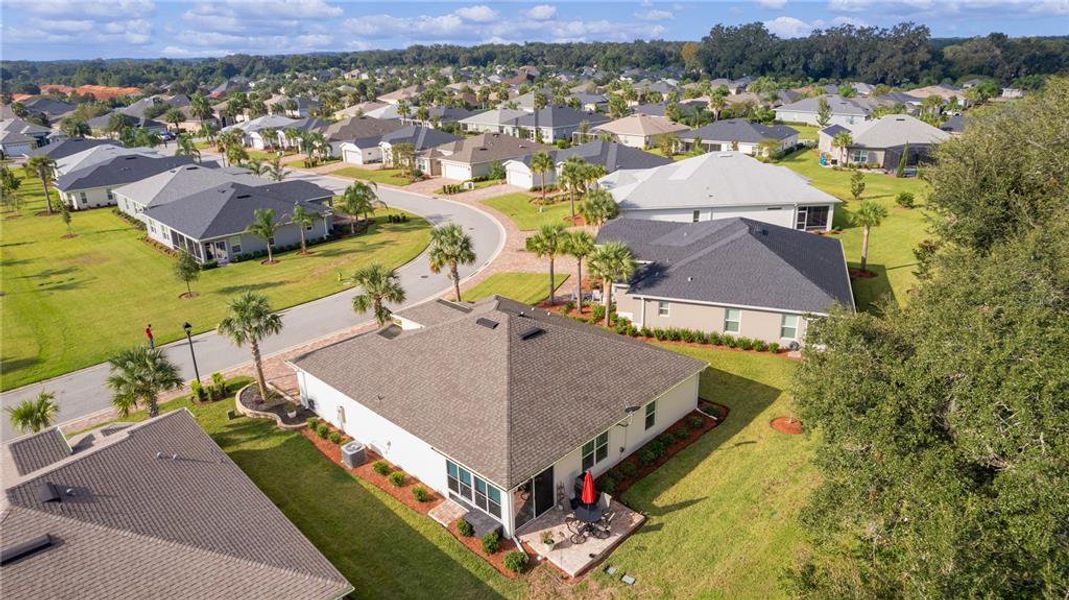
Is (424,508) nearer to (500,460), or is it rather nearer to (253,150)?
(500,460)

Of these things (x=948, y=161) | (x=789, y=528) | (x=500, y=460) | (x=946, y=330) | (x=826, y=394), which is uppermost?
(x=948, y=161)

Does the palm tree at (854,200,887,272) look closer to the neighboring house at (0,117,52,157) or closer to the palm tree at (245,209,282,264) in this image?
the palm tree at (245,209,282,264)

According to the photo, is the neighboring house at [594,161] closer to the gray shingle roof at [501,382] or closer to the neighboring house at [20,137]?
the gray shingle roof at [501,382]

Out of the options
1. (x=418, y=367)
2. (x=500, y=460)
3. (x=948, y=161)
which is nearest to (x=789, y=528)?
(x=500, y=460)

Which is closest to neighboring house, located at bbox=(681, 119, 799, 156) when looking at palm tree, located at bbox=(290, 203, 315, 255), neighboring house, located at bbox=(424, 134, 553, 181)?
neighboring house, located at bbox=(424, 134, 553, 181)

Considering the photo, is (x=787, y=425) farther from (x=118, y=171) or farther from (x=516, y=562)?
(x=118, y=171)

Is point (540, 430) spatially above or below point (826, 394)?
below
